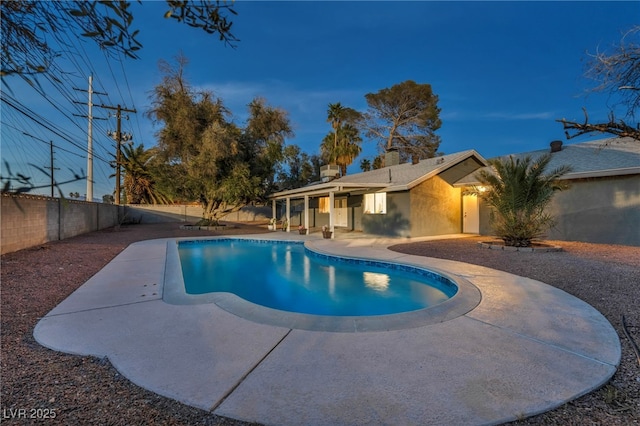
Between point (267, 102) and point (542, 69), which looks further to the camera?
point (267, 102)

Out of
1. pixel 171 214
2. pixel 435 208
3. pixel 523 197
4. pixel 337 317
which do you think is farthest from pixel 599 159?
pixel 171 214

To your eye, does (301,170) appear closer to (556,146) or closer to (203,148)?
(203,148)

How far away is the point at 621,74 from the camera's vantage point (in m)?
3.02

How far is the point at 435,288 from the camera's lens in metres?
6.68

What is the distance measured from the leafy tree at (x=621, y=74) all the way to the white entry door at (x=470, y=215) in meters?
12.6

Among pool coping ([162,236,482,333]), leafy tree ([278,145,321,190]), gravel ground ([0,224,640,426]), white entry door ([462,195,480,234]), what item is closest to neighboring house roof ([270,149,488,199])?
white entry door ([462,195,480,234])

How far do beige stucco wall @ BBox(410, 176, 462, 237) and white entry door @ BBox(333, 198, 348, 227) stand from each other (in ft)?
19.5

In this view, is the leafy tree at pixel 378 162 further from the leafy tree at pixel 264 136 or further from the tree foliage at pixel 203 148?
the tree foliage at pixel 203 148

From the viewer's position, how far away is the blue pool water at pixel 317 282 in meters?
6.07

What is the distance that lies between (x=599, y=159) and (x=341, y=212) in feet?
42.2

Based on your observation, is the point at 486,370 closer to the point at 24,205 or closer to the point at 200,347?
the point at 200,347

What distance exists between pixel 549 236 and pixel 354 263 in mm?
9368

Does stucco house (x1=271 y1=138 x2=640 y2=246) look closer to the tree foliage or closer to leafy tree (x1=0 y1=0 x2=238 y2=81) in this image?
the tree foliage

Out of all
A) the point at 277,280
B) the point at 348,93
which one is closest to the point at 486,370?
the point at 277,280
